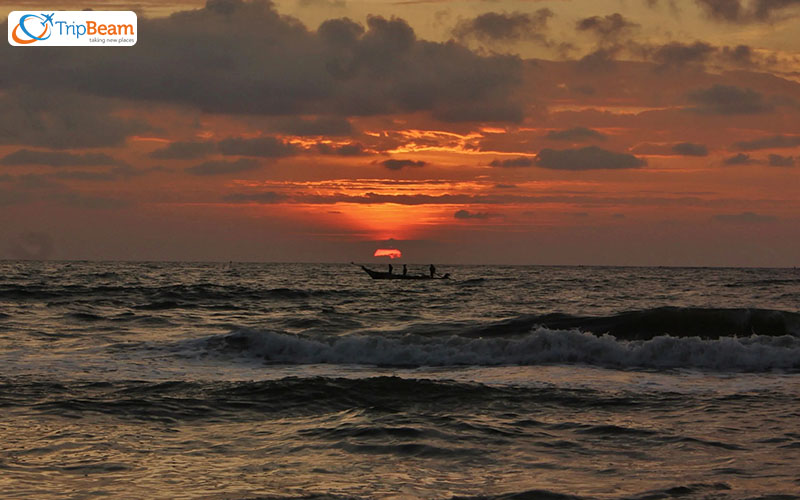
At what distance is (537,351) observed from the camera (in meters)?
20.5

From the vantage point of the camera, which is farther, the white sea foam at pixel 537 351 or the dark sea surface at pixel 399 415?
the white sea foam at pixel 537 351

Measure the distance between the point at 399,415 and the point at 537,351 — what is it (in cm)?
872

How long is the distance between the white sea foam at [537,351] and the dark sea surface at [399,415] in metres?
0.06

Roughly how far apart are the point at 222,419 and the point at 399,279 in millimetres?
77946

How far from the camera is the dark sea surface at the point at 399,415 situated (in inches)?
343

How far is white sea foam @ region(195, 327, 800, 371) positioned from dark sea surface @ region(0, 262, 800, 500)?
0.20 feet

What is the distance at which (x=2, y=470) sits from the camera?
902 cm

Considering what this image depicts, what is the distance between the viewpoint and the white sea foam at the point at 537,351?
19.3 m

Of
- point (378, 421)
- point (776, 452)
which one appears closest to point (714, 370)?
point (776, 452)

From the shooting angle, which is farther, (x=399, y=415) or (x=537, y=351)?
(x=537, y=351)

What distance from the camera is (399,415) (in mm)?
12633

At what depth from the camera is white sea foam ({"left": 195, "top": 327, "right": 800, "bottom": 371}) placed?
19.3m

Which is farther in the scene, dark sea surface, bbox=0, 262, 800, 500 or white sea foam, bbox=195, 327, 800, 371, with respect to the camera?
white sea foam, bbox=195, 327, 800, 371

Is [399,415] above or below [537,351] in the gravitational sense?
below
